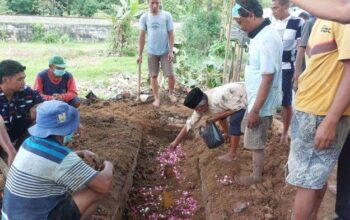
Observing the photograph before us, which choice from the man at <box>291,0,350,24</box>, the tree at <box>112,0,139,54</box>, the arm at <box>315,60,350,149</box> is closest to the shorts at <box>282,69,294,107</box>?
the arm at <box>315,60,350,149</box>

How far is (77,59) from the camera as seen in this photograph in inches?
570

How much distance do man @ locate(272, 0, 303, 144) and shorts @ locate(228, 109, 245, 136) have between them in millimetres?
748

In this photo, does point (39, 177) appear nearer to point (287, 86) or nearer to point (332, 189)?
point (332, 189)

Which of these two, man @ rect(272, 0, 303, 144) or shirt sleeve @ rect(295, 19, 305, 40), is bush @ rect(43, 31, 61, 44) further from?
shirt sleeve @ rect(295, 19, 305, 40)

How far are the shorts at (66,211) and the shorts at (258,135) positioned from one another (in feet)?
5.93

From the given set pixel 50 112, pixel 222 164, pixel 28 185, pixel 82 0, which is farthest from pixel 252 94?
pixel 82 0

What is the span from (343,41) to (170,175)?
341 centimetres

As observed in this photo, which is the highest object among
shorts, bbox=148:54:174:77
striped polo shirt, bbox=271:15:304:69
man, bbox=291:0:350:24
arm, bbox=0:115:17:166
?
man, bbox=291:0:350:24

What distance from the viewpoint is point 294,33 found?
4.77 m

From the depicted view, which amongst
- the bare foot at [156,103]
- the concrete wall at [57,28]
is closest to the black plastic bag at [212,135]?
the bare foot at [156,103]

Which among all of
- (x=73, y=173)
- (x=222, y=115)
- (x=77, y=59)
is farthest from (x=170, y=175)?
(x=77, y=59)

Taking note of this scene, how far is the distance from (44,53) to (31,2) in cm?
1158

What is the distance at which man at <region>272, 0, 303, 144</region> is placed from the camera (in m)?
4.73

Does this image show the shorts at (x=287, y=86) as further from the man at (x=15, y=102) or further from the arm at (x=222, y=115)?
the man at (x=15, y=102)
